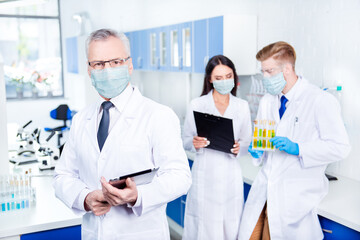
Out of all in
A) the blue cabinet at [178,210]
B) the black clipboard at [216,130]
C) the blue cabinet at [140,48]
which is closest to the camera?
the black clipboard at [216,130]

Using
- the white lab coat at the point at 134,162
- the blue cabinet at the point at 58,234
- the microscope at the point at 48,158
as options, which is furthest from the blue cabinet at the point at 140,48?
the white lab coat at the point at 134,162

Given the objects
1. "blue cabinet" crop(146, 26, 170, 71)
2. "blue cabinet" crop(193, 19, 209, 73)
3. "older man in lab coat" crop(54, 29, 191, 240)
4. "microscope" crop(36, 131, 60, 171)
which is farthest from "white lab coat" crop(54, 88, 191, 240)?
"blue cabinet" crop(146, 26, 170, 71)

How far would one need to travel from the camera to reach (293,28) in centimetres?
315

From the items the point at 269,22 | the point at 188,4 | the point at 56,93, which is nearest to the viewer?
the point at 269,22

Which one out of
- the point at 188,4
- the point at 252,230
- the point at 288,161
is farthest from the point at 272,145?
the point at 188,4

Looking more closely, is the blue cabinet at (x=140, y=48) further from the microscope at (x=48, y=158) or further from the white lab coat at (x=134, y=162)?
the white lab coat at (x=134, y=162)

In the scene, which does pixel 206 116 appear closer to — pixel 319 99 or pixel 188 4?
pixel 319 99

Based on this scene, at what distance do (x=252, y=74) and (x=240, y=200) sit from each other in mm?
1286

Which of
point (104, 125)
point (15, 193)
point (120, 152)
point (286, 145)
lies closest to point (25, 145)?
point (15, 193)

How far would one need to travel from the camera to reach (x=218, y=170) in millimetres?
2629

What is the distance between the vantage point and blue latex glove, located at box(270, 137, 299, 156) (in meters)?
2.11

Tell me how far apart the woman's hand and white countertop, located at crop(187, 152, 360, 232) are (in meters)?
0.45

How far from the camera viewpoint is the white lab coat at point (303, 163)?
81.5 inches

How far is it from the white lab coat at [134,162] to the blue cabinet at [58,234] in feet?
1.51
